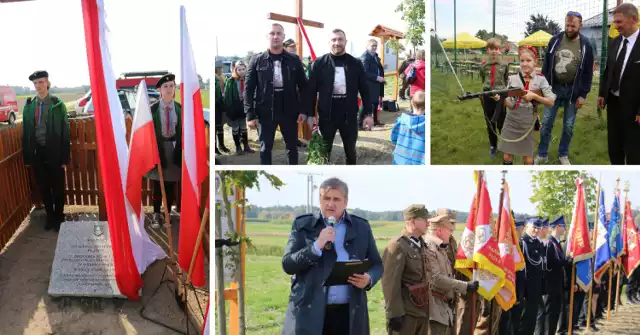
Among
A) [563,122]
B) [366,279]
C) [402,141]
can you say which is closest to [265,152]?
[402,141]

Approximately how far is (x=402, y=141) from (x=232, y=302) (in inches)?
70.6

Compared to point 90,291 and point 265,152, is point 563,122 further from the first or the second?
point 90,291

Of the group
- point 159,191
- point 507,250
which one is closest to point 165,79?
point 159,191

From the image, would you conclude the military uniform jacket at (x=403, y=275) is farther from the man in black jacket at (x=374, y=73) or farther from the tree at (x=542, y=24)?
the tree at (x=542, y=24)

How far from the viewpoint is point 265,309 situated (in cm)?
410

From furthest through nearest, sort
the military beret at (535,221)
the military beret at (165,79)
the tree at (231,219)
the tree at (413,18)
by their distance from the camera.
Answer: the military beret at (165,79) → the military beret at (535,221) → the tree at (413,18) → the tree at (231,219)

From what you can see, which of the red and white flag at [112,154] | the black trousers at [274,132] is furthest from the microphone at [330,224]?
the red and white flag at [112,154]

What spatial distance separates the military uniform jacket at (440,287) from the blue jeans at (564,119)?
4.15ft

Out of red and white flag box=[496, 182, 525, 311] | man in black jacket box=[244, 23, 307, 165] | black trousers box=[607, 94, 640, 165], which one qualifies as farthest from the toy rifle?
man in black jacket box=[244, 23, 307, 165]

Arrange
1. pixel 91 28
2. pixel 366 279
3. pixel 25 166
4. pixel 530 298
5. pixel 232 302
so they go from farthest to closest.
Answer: pixel 25 166
pixel 530 298
pixel 232 302
pixel 91 28
pixel 366 279

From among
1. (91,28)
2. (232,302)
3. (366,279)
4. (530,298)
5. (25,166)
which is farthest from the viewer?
(25,166)

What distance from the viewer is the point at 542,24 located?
4027 millimetres

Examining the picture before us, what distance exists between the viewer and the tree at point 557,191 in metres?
4.34

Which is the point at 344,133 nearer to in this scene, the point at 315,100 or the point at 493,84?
the point at 315,100
